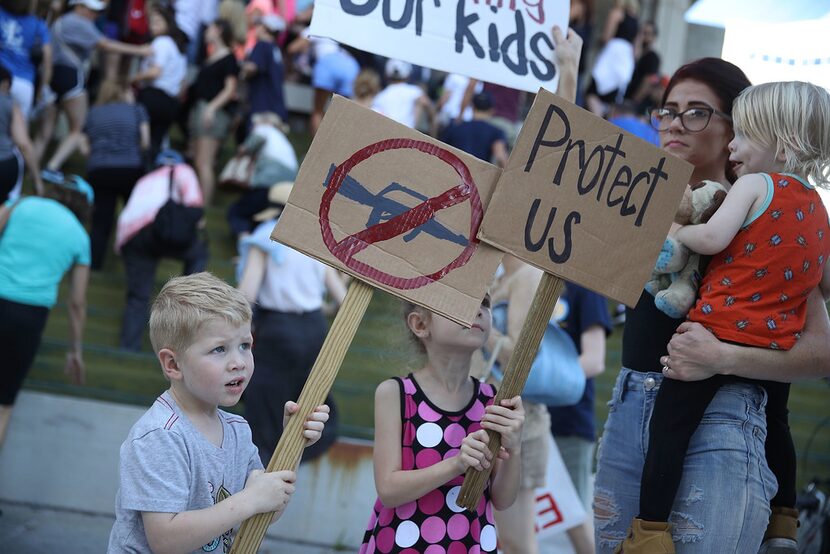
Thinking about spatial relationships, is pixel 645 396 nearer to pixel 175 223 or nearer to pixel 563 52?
pixel 563 52

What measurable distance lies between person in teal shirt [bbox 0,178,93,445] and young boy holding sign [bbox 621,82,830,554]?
410 centimetres

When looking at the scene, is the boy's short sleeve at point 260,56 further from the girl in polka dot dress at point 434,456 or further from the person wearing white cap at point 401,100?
the girl in polka dot dress at point 434,456

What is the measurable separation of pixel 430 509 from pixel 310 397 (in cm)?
57

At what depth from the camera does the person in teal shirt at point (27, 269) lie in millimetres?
5719

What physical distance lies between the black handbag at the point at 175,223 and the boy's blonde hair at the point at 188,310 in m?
5.33

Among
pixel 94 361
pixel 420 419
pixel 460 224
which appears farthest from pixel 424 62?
pixel 94 361

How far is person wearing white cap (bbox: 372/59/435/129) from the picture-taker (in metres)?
10.0

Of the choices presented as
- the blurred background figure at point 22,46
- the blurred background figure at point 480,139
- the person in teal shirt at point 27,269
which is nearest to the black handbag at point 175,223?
the blurred background figure at point 22,46

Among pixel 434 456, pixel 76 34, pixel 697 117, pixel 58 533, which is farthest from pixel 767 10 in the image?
pixel 76 34

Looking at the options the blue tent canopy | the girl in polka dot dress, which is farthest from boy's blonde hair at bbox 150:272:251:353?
the blue tent canopy

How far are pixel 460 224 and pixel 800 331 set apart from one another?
2.99 ft

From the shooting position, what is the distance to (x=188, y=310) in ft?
8.30

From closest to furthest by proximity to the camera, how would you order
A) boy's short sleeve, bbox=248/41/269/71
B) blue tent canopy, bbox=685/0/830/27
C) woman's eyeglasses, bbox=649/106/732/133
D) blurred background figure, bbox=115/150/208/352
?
woman's eyeglasses, bbox=649/106/732/133
blue tent canopy, bbox=685/0/830/27
blurred background figure, bbox=115/150/208/352
boy's short sleeve, bbox=248/41/269/71

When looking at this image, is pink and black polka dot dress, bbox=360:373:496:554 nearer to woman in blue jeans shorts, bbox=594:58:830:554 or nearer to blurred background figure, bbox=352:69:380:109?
woman in blue jeans shorts, bbox=594:58:830:554
